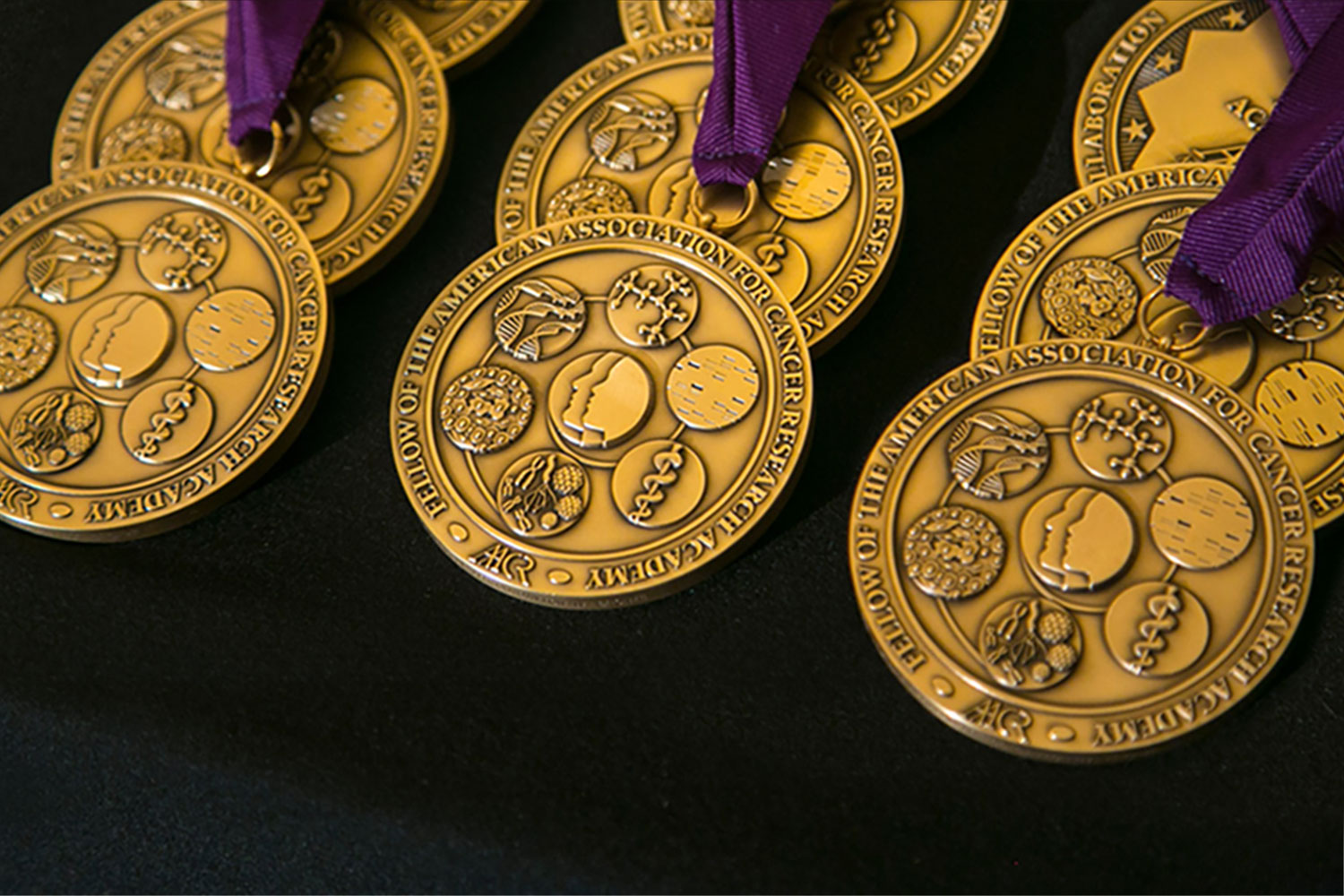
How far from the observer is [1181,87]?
1.89 metres

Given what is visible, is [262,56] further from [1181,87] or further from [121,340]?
[1181,87]

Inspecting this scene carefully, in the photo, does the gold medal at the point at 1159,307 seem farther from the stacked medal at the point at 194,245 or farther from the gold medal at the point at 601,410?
the stacked medal at the point at 194,245

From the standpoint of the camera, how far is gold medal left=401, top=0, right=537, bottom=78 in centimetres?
212

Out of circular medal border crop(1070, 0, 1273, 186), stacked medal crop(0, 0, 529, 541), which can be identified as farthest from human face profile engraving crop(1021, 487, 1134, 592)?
stacked medal crop(0, 0, 529, 541)

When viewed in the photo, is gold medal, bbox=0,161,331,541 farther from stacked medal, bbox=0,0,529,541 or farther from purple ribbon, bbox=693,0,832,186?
purple ribbon, bbox=693,0,832,186

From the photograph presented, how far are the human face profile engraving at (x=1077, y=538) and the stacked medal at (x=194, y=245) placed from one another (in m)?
1.00

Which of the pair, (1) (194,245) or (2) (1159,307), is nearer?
(2) (1159,307)

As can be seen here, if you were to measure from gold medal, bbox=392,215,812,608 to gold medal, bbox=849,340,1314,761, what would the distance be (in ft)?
0.60

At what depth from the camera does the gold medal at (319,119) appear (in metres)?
1.97

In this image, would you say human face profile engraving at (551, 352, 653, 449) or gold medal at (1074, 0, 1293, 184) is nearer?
human face profile engraving at (551, 352, 653, 449)

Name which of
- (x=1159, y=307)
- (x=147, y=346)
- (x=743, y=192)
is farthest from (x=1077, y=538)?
(x=147, y=346)

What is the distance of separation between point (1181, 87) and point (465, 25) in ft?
3.68

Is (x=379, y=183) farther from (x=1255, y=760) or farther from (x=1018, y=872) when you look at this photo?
(x=1255, y=760)

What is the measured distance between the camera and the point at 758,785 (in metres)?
1.60
